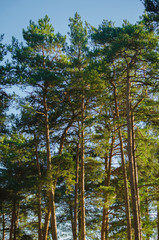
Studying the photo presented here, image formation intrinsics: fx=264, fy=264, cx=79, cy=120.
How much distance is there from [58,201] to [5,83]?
34.7ft

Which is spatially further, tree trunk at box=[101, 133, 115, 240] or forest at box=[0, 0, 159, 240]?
tree trunk at box=[101, 133, 115, 240]

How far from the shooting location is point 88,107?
15.5 meters

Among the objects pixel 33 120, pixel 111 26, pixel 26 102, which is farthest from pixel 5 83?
pixel 111 26

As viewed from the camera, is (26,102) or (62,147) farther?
(62,147)

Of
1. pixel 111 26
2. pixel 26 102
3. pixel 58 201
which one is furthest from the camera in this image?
pixel 58 201

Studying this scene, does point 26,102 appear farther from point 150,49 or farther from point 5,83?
point 150,49

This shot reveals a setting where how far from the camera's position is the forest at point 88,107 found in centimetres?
1216

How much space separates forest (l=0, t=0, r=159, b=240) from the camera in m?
12.2

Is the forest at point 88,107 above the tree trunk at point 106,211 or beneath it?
above

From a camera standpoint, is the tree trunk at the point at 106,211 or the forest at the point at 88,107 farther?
the tree trunk at the point at 106,211

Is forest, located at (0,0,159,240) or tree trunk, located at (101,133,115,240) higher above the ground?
forest, located at (0,0,159,240)

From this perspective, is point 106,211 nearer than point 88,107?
Yes

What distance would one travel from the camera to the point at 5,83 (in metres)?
13.6

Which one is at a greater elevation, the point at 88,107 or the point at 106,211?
the point at 88,107
